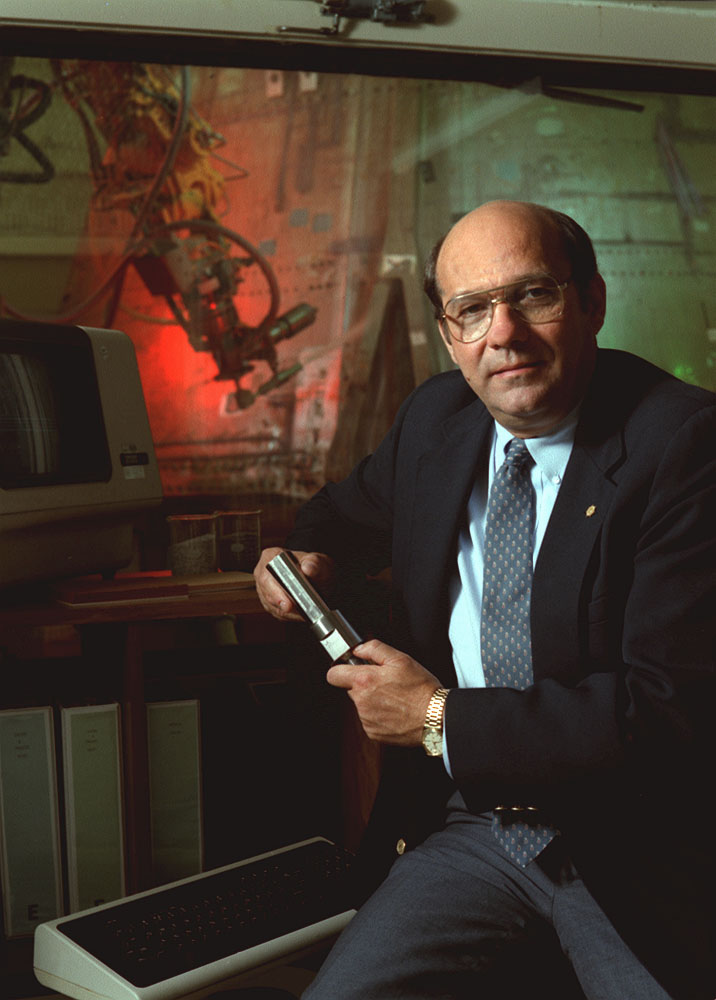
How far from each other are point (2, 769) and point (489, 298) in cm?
112

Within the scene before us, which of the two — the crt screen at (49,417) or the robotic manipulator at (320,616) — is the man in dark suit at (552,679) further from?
the crt screen at (49,417)

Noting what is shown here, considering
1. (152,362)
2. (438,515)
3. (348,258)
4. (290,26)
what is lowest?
(438,515)

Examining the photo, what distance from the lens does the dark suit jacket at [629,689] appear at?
110cm

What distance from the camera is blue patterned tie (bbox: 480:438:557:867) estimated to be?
4.19 feet

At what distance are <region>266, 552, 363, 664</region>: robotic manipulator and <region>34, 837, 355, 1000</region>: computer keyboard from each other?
1.52 ft

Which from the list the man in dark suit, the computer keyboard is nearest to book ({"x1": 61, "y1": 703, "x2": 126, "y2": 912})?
the computer keyboard

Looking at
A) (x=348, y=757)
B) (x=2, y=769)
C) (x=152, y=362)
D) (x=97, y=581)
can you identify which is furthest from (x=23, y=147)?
(x=348, y=757)

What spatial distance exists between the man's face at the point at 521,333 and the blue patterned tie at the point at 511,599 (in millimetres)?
86

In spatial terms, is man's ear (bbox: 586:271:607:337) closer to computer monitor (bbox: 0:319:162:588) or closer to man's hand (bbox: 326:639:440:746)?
man's hand (bbox: 326:639:440:746)

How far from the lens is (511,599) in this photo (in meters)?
1.30

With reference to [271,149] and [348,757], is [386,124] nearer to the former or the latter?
[271,149]

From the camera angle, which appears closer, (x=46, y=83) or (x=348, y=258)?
(x=46, y=83)

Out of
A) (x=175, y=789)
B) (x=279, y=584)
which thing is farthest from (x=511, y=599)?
(x=175, y=789)

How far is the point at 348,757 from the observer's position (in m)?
1.79
